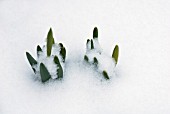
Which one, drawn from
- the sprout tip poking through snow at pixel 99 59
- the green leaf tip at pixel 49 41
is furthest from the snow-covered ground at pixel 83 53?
the green leaf tip at pixel 49 41

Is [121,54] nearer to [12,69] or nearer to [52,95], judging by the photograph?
[52,95]

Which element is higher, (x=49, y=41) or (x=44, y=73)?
(x=49, y=41)

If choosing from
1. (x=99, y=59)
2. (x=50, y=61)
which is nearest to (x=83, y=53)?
(x=99, y=59)

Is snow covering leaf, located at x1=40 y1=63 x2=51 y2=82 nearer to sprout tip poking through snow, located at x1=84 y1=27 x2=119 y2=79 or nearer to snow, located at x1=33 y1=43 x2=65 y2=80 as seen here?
snow, located at x1=33 y1=43 x2=65 y2=80

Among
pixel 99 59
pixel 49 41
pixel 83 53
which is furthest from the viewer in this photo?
pixel 83 53

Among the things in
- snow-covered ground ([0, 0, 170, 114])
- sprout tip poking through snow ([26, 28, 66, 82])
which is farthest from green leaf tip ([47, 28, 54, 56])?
snow-covered ground ([0, 0, 170, 114])

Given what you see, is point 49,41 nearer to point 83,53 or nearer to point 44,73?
point 44,73

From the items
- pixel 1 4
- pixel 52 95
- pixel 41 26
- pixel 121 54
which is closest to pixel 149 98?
pixel 121 54
